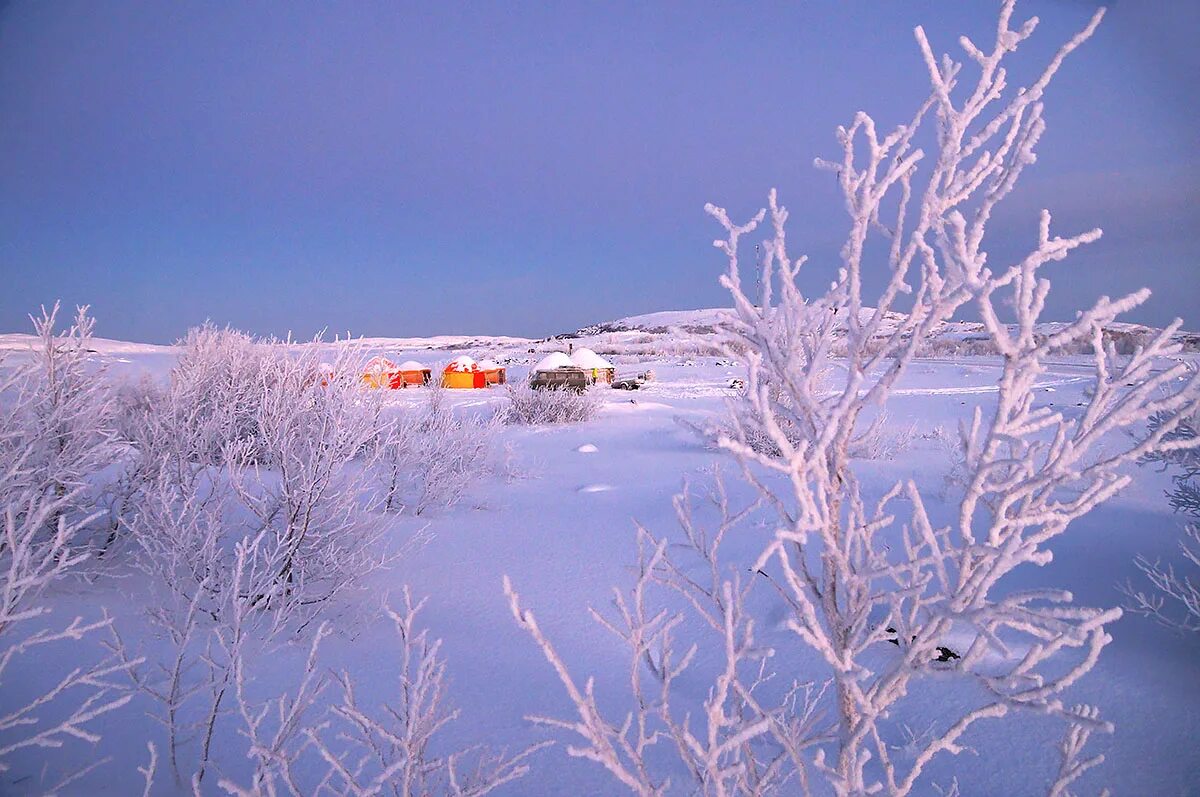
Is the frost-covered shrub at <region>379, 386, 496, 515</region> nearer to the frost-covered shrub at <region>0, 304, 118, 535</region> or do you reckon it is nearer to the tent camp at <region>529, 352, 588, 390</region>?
the frost-covered shrub at <region>0, 304, 118, 535</region>

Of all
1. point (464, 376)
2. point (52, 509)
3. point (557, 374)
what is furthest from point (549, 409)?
point (52, 509)

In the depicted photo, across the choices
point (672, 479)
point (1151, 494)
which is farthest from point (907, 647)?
point (1151, 494)

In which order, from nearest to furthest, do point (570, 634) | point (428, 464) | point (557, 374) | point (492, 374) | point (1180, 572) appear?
point (570, 634) → point (1180, 572) → point (428, 464) → point (557, 374) → point (492, 374)

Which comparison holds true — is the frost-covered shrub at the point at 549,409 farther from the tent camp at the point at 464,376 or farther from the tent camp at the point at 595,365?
the tent camp at the point at 464,376

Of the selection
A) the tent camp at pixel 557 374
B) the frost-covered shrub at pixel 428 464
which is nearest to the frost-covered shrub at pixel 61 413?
the frost-covered shrub at pixel 428 464

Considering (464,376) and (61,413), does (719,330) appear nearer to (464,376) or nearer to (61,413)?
(61,413)

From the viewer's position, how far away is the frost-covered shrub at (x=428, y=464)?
569 centimetres

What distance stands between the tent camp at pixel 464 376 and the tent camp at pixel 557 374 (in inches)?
118

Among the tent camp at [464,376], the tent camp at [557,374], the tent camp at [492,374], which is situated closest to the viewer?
the tent camp at [557,374]

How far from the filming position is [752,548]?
15.4 feet

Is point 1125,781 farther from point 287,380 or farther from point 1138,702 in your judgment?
point 287,380

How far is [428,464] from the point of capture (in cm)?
583

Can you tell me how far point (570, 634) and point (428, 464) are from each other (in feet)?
8.86

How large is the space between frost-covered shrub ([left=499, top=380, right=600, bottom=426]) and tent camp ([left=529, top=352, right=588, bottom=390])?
2143mm
